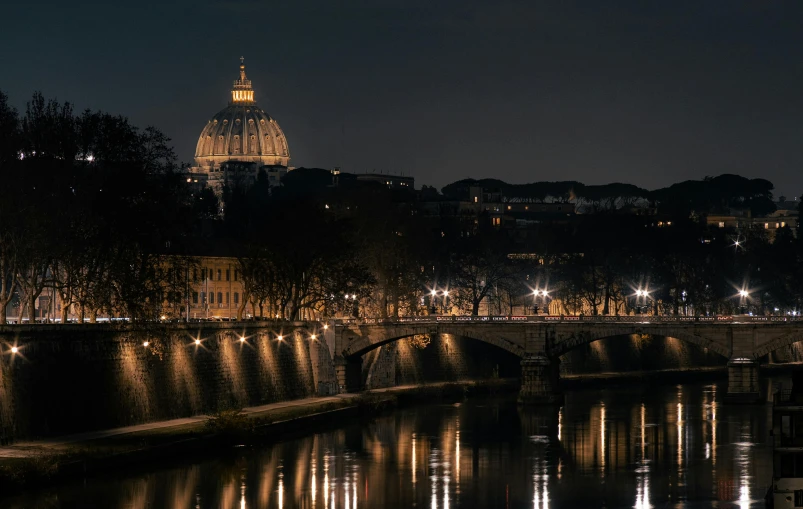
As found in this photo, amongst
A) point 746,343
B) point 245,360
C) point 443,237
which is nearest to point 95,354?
point 245,360

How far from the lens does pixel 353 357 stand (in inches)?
3484

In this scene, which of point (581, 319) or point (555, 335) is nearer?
point (555, 335)

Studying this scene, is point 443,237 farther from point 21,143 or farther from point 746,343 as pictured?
point 21,143

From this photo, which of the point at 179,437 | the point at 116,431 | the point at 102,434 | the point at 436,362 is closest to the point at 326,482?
the point at 179,437

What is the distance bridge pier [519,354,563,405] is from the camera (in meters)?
85.1

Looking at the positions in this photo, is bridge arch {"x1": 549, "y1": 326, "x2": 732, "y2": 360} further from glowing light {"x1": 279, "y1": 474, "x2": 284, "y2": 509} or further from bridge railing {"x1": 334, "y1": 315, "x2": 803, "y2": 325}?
glowing light {"x1": 279, "y1": 474, "x2": 284, "y2": 509}

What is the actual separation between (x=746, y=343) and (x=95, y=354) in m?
33.7

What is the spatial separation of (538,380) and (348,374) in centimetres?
951

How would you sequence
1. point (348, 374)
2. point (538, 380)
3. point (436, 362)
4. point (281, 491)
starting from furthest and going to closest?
1. point (436, 362)
2. point (348, 374)
3. point (538, 380)
4. point (281, 491)

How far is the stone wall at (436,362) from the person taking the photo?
9088 centimetres

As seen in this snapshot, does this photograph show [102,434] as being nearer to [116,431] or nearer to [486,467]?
[116,431]

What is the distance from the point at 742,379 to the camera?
82.9 metres

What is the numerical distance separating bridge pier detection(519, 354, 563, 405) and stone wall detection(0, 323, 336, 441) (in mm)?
10414

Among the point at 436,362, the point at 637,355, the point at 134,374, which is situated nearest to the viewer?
the point at 134,374
